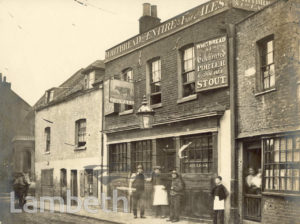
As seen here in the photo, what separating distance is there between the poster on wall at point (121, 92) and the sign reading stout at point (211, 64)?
351 centimetres

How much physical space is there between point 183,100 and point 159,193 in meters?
3.24

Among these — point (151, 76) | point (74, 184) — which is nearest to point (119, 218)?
point (151, 76)

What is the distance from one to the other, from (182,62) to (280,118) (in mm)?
4796

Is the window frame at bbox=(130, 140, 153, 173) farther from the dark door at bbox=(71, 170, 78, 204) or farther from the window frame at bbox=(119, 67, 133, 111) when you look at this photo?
the dark door at bbox=(71, 170, 78, 204)

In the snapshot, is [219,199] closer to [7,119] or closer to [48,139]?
[7,119]

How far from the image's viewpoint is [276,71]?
9.86 meters

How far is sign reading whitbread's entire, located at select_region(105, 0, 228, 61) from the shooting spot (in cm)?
1229

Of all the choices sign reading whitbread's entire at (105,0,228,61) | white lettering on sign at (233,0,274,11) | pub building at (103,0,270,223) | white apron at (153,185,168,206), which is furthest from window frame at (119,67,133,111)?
white lettering on sign at (233,0,274,11)

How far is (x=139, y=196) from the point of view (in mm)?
14836

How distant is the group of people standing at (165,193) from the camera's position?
11.5m

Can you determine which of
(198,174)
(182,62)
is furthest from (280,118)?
(182,62)

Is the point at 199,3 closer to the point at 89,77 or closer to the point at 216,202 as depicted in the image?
the point at 216,202

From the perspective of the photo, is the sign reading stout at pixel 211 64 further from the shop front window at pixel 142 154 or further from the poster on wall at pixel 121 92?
the shop front window at pixel 142 154

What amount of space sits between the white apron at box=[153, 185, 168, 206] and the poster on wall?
3388 mm
